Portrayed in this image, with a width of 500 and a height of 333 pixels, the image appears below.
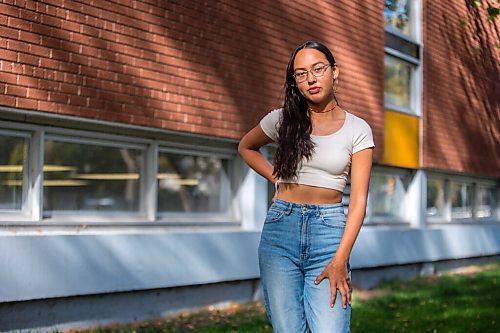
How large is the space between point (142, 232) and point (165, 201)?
2.17 feet

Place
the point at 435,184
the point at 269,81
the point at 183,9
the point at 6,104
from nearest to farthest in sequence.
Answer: the point at 6,104 → the point at 183,9 → the point at 269,81 → the point at 435,184

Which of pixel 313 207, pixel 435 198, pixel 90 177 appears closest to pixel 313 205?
pixel 313 207

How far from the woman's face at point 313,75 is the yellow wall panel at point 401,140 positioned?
1050cm

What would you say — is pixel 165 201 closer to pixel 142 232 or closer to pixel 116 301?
pixel 142 232

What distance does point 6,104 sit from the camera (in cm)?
709

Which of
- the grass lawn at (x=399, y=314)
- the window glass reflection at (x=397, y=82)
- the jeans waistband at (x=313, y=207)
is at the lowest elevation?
the grass lawn at (x=399, y=314)

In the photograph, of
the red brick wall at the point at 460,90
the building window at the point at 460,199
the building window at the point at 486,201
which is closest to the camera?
the red brick wall at the point at 460,90

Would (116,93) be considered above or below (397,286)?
above

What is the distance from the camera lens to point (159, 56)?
348 inches

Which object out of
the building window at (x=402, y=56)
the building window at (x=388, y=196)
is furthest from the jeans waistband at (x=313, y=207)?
the building window at (x=402, y=56)

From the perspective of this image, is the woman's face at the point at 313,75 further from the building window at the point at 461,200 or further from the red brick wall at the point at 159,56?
the building window at the point at 461,200

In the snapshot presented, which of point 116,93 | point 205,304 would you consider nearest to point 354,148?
point 116,93

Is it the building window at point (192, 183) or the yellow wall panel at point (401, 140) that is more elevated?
the yellow wall panel at point (401, 140)

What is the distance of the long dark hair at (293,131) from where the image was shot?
342 centimetres
